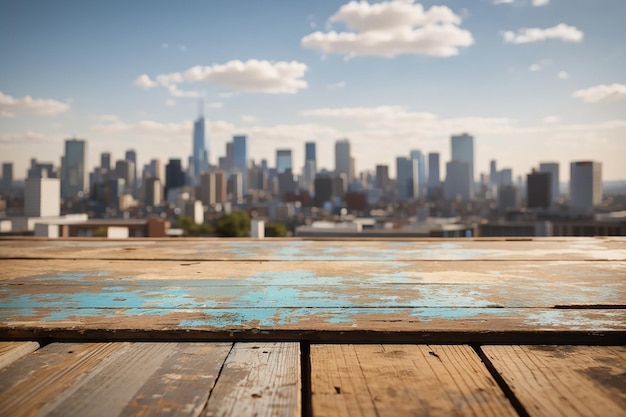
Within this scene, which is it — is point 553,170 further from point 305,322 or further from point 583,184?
point 305,322

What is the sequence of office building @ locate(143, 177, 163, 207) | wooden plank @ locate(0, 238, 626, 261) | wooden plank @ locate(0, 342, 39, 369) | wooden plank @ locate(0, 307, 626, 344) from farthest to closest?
office building @ locate(143, 177, 163, 207) < wooden plank @ locate(0, 238, 626, 261) < wooden plank @ locate(0, 307, 626, 344) < wooden plank @ locate(0, 342, 39, 369)

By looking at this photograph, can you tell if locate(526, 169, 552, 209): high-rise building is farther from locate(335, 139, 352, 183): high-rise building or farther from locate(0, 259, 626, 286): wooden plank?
locate(0, 259, 626, 286): wooden plank

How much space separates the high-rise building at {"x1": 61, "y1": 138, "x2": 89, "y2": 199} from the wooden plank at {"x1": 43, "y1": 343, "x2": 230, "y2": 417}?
7241 inches

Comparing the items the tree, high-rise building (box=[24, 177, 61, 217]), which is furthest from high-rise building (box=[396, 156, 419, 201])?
the tree

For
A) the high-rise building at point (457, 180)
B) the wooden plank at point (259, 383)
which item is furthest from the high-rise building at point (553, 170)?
the wooden plank at point (259, 383)

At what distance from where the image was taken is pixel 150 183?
145500 mm

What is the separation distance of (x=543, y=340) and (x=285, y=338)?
52 cm

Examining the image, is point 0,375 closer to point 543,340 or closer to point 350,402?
point 350,402

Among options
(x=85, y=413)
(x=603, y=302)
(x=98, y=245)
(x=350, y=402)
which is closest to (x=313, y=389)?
(x=350, y=402)

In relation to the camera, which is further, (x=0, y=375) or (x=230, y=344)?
(x=230, y=344)

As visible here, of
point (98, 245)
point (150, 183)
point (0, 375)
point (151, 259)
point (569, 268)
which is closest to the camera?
point (0, 375)

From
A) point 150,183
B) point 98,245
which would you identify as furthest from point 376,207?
point 98,245

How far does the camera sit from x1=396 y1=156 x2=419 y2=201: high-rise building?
600ft

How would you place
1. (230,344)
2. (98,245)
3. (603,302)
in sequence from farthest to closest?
1. (98,245)
2. (603,302)
3. (230,344)
